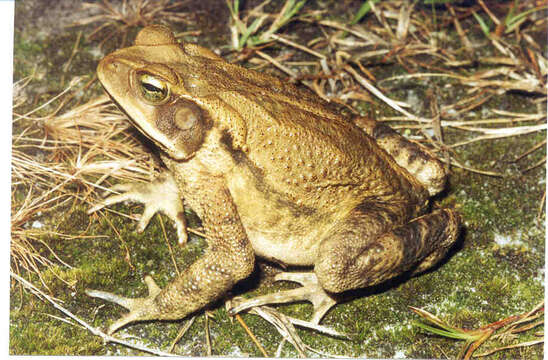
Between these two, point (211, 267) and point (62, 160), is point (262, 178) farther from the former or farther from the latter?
point (62, 160)

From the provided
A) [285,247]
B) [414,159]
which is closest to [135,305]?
[285,247]

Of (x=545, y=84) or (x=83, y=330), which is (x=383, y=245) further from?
(x=545, y=84)

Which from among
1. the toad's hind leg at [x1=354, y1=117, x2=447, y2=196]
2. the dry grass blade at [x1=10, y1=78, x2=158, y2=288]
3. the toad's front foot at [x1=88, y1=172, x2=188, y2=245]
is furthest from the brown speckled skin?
the dry grass blade at [x1=10, y1=78, x2=158, y2=288]

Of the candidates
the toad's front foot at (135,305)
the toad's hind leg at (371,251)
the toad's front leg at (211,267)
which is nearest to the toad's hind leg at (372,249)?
the toad's hind leg at (371,251)

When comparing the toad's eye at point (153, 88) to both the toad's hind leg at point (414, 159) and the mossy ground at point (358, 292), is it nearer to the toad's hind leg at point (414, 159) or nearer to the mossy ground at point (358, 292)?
the mossy ground at point (358, 292)

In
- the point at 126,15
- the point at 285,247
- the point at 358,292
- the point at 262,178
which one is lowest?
the point at 358,292
